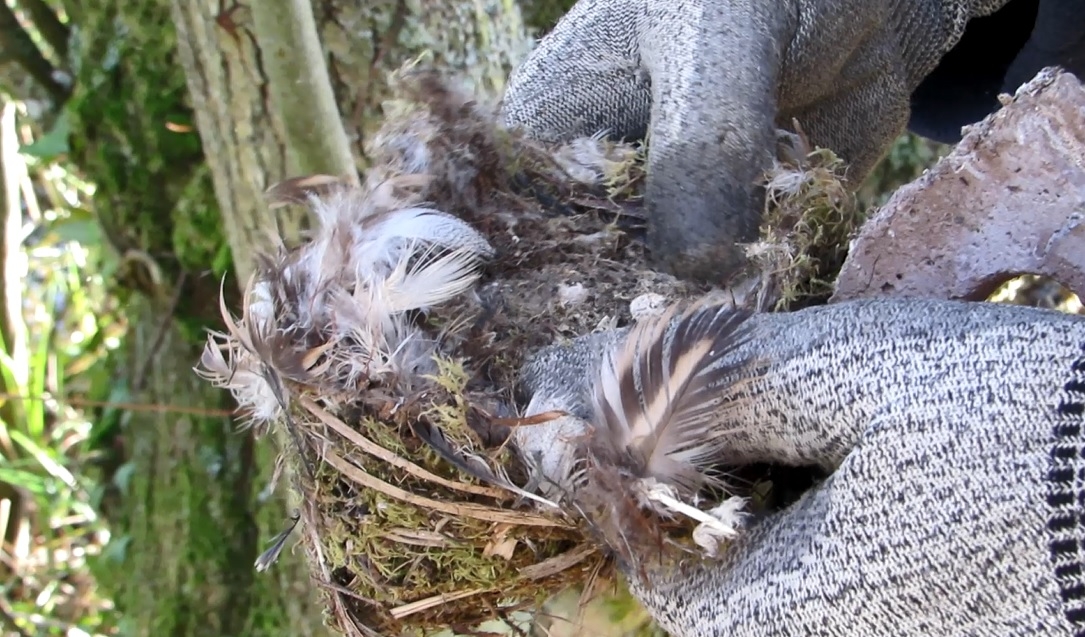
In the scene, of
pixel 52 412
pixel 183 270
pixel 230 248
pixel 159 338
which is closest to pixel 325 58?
pixel 230 248

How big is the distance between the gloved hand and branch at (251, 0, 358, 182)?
237 millimetres

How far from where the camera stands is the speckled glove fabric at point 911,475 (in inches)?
11.1

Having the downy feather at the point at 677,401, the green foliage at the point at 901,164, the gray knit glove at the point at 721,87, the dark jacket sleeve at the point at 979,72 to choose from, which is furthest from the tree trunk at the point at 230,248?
the green foliage at the point at 901,164

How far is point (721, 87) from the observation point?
18.6 inches

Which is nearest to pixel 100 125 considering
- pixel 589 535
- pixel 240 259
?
pixel 240 259

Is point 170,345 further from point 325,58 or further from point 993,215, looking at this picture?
point 993,215

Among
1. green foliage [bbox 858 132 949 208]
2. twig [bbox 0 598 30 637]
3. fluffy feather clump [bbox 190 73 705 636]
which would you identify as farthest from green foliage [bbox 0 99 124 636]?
fluffy feather clump [bbox 190 73 705 636]

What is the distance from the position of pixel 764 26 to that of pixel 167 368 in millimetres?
1212

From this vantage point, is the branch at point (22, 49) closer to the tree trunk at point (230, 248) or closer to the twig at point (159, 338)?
the tree trunk at point (230, 248)

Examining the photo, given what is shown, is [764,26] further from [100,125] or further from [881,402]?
[100,125]

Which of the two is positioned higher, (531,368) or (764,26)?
(764,26)

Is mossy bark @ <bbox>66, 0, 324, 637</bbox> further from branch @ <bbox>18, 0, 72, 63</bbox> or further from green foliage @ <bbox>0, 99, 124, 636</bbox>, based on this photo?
green foliage @ <bbox>0, 99, 124, 636</bbox>

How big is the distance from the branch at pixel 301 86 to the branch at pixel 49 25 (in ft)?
3.25

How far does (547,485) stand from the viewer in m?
0.36
